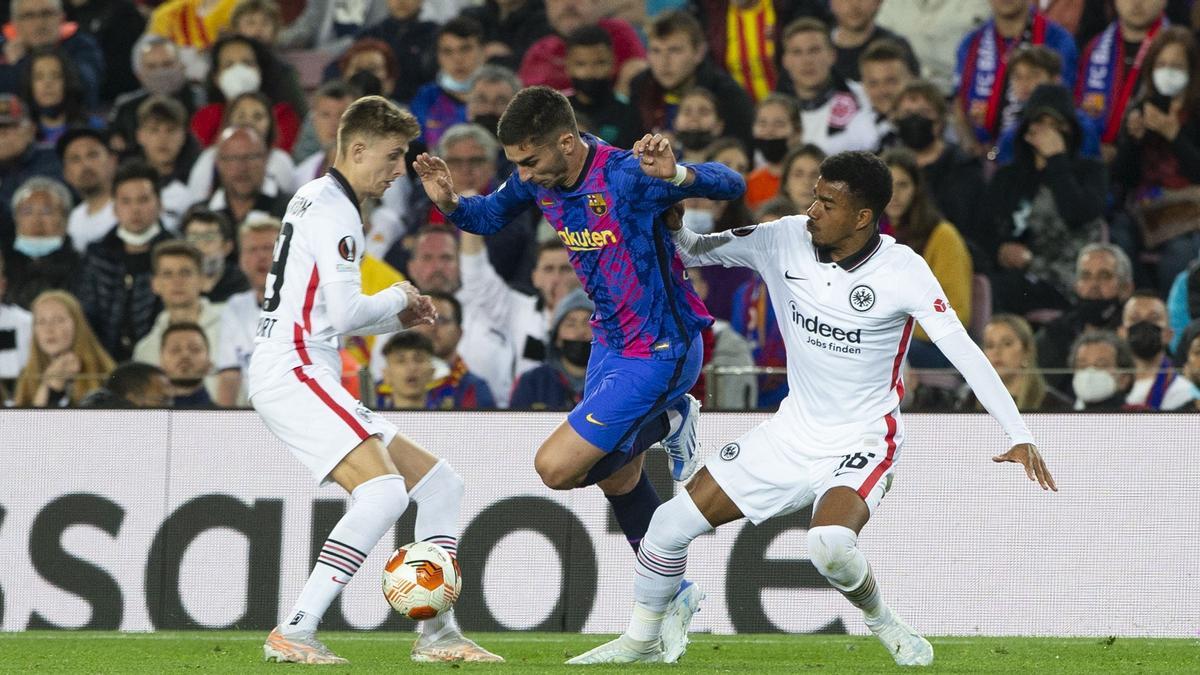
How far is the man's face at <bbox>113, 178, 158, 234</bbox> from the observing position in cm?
1273

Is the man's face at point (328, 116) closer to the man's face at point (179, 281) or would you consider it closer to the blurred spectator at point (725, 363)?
the man's face at point (179, 281)

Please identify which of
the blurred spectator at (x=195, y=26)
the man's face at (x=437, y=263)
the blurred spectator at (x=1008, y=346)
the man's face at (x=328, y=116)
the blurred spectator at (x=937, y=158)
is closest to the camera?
the blurred spectator at (x=1008, y=346)

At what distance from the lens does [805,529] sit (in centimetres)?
930

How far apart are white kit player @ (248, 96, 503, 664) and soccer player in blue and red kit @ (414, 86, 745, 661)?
0.34 metres

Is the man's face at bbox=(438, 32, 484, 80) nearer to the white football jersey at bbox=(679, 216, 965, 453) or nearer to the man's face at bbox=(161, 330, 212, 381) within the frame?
the man's face at bbox=(161, 330, 212, 381)

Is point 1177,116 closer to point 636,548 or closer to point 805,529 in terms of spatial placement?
point 805,529

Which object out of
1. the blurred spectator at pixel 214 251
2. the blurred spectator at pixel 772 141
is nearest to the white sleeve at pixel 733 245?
the blurred spectator at pixel 772 141

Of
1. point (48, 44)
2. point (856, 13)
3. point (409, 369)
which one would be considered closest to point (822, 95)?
point (856, 13)

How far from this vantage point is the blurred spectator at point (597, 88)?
12.8 m

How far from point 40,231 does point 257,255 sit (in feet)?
6.40

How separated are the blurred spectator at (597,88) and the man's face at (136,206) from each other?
318 cm

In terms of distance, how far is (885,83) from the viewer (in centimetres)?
1244

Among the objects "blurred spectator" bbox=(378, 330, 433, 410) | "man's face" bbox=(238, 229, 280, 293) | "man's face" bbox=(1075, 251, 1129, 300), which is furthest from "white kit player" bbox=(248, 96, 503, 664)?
"man's face" bbox=(1075, 251, 1129, 300)

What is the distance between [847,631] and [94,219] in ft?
22.6
